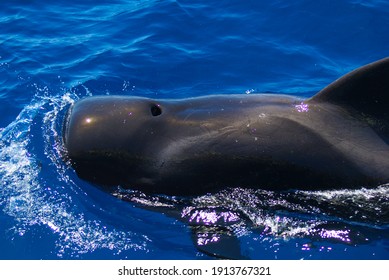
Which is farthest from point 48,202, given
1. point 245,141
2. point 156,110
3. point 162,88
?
point 162,88

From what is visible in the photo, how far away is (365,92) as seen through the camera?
24.1 feet

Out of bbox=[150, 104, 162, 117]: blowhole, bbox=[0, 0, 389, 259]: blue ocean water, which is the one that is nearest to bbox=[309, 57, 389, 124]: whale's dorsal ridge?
bbox=[0, 0, 389, 259]: blue ocean water

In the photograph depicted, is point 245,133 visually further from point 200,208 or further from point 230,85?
point 230,85

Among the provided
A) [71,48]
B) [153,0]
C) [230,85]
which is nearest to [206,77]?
[230,85]

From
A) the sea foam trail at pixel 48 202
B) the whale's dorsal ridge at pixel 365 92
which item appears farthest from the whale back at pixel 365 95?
the sea foam trail at pixel 48 202

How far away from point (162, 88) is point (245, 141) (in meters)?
5.42

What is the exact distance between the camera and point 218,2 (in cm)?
1664

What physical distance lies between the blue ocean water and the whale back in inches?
37.2

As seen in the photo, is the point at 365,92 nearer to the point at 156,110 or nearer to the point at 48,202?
the point at 156,110

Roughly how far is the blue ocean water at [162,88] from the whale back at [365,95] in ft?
3.10

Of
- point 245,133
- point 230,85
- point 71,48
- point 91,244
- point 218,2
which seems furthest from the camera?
point 218,2

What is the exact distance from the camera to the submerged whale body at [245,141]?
23.8 ft

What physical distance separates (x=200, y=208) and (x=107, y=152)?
1436mm

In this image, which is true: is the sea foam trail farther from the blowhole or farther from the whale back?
the whale back
